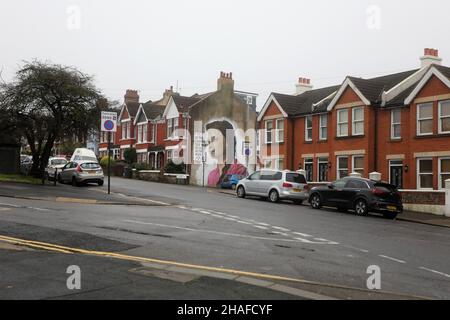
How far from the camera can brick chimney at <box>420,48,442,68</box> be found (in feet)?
Answer: 105

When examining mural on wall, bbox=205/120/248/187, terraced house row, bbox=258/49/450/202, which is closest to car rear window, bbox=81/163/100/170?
terraced house row, bbox=258/49/450/202

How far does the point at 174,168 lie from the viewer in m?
46.2

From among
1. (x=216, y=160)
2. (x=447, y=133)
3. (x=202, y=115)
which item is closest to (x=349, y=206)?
(x=447, y=133)

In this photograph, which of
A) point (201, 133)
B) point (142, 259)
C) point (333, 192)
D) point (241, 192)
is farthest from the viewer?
point (201, 133)

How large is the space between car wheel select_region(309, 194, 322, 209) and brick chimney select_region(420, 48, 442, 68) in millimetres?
12865

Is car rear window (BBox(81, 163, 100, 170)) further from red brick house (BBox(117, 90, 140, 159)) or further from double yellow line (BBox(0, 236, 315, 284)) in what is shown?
red brick house (BBox(117, 90, 140, 159))

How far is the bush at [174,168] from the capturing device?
45.9 meters

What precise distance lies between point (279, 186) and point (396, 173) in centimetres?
754

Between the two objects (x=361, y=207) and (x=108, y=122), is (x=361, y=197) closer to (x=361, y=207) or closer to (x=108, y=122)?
(x=361, y=207)

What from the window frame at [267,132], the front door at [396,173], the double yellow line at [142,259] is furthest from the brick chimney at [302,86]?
the double yellow line at [142,259]

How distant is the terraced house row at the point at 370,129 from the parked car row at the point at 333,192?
4609 millimetres

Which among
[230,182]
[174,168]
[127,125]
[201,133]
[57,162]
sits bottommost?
[230,182]

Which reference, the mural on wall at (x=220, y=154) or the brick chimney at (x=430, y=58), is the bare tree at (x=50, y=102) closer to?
the mural on wall at (x=220, y=154)

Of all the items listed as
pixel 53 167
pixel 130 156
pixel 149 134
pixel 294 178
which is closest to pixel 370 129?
pixel 294 178
